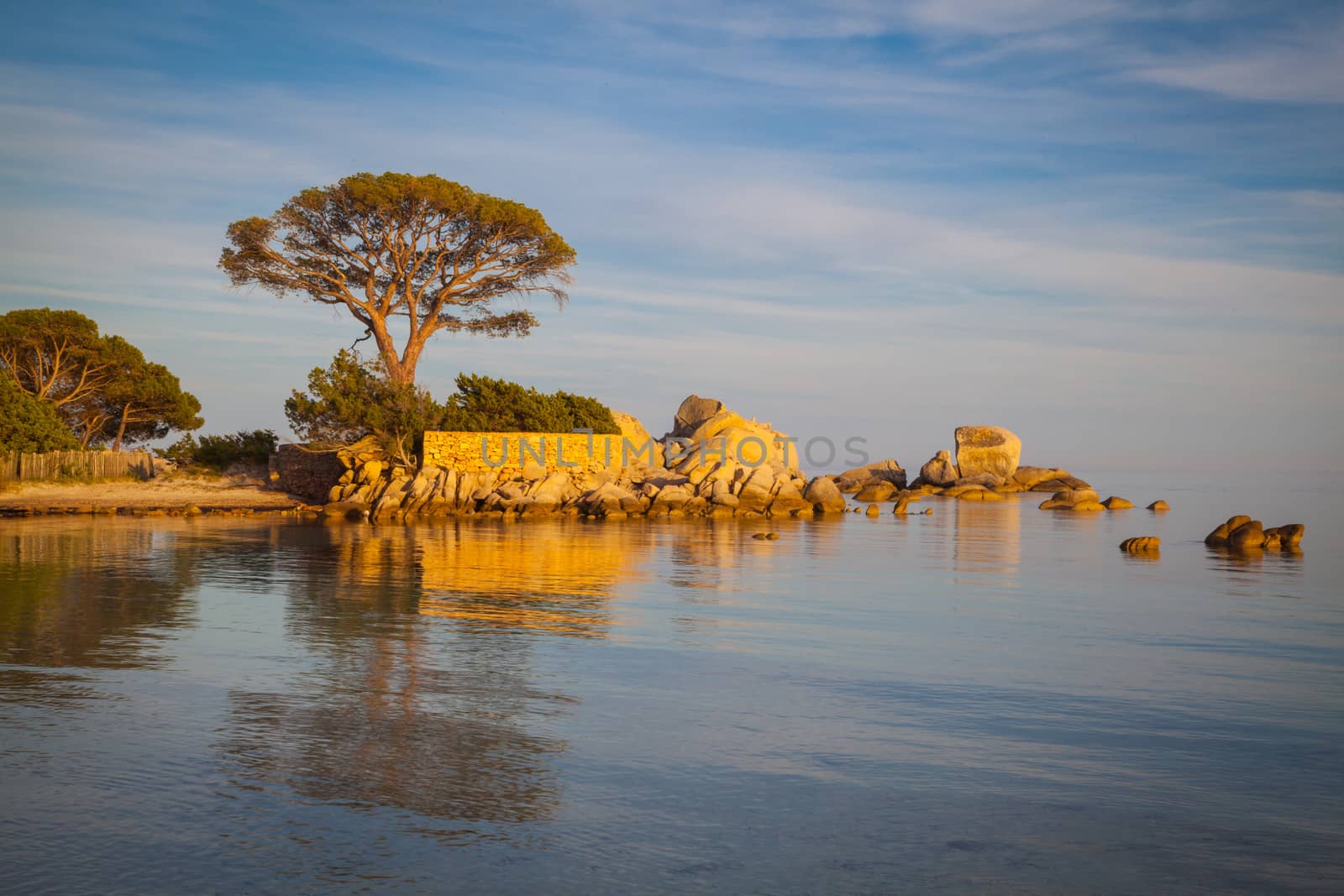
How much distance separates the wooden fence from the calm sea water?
23.7 metres

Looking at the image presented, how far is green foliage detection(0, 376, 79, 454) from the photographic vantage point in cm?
3631

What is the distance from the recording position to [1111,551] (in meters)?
24.8

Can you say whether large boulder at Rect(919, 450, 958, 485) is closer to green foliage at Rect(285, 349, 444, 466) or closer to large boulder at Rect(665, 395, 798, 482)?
large boulder at Rect(665, 395, 798, 482)

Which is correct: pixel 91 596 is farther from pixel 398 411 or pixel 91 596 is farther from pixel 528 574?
pixel 398 411

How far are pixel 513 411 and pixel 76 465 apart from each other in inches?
608

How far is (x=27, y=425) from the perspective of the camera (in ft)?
120

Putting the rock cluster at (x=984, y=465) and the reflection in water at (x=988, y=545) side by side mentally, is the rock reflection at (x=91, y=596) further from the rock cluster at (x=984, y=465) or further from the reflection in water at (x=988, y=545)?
the rock cluster at (x=984, y=465)

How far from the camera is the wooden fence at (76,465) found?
36.1 m

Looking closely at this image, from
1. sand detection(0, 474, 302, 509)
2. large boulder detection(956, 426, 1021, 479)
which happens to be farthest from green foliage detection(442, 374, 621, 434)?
Answer: large boulder detection(956, 426, 1021, 479)

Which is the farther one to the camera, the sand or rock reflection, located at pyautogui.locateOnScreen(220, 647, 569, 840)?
the sand

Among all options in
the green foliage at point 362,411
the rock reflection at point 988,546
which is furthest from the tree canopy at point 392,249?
the rock reflection at point 988,546

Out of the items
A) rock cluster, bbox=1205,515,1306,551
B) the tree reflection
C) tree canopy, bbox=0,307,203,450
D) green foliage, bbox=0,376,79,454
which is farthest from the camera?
tree canopy, bbox=0,307,203,450

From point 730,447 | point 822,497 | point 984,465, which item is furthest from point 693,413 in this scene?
point 984,465

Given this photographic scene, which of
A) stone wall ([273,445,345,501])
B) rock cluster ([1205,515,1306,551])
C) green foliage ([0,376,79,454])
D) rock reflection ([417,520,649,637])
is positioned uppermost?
green foliage ([0,376,79,454])
